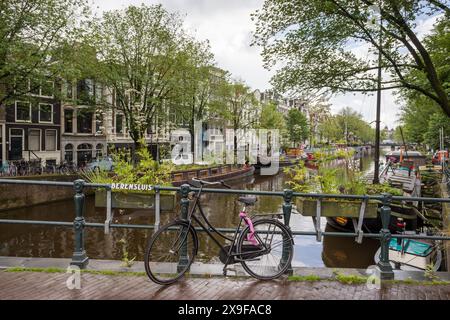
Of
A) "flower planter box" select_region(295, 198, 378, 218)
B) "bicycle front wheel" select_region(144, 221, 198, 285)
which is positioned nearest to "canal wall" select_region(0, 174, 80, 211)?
"bicycle front wheel" select_region(144, 221, 198, 285)

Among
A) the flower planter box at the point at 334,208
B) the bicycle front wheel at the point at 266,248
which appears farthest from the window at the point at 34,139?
the bicycle front wheel at the point at 266,248

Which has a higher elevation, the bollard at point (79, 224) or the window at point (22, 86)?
the window at point (22, 86)

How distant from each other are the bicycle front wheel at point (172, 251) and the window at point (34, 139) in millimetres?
29109

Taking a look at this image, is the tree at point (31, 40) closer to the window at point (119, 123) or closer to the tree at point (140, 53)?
the tree at point (140, 53)

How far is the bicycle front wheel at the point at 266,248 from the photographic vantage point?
4.45 m

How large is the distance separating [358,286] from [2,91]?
21589mm

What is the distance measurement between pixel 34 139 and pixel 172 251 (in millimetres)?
29736

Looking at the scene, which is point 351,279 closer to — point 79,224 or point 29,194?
point 79,224

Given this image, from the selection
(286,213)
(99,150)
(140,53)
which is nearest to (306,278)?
(286,213)

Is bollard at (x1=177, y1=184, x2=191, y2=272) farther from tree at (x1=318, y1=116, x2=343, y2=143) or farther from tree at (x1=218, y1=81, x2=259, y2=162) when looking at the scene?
tree at (x1=218, y1=81, x2=259, y2=162)

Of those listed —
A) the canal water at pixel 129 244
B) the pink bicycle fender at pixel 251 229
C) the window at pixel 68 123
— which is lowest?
the canal water at pixel 129 244

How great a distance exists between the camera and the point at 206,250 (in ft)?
36.1
